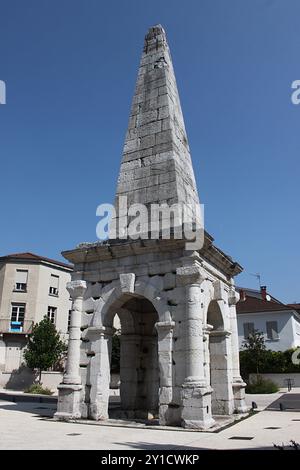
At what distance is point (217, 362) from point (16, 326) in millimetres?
25916

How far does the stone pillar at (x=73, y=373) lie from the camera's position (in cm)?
1016

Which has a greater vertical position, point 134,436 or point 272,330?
point 272,330

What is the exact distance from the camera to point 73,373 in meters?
10.6

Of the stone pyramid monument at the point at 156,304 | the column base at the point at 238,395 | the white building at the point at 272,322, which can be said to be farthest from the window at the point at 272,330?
the column base at the point at 238,395

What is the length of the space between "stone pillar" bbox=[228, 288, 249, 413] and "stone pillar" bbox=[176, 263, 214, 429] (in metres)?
2.94

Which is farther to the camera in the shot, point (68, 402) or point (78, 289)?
point (78, 289)

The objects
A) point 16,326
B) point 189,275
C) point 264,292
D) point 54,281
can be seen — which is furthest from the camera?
point 264,292

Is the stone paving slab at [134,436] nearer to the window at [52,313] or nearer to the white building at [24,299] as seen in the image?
the white building at [24,299]

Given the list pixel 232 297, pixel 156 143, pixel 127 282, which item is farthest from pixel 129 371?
pixel 156 143

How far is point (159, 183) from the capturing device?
11469 millimetres

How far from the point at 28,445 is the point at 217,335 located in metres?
6.44

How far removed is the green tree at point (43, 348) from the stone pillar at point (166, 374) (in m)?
22.8

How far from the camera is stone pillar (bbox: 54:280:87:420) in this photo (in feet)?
33.3

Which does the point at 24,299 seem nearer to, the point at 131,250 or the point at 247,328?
the point at 247,328
